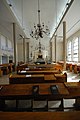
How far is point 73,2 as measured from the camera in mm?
7477

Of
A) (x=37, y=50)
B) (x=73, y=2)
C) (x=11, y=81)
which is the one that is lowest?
(x=11, y=81)

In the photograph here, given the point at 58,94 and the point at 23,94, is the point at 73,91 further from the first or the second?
the point at 23,94

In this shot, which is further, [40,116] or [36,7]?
[36,7]

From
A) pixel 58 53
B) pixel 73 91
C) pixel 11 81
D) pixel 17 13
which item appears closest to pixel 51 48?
pixel 58 53

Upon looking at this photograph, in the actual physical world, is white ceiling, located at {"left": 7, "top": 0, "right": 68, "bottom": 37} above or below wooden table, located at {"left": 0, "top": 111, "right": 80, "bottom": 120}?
above

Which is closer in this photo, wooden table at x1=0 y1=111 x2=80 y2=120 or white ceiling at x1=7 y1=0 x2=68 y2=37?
wooden table at x1=0 y1=111 x2=80 y2=120

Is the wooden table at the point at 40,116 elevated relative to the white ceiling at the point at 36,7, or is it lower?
lower

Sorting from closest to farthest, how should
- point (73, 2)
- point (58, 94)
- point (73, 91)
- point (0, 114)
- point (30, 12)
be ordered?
point (0, 114), point (58, 94), point (73, 91), point (73, 2), point (30, 12)

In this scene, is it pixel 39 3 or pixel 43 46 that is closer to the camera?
pixel 39 3

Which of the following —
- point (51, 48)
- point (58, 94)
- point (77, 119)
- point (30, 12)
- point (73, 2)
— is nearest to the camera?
point (77, 119)

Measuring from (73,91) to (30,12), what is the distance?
8.27 m

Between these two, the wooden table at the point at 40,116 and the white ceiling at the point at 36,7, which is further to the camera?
the white ceiling at the point at 36,7

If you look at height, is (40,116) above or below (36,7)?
below

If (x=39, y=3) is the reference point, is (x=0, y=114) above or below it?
below
